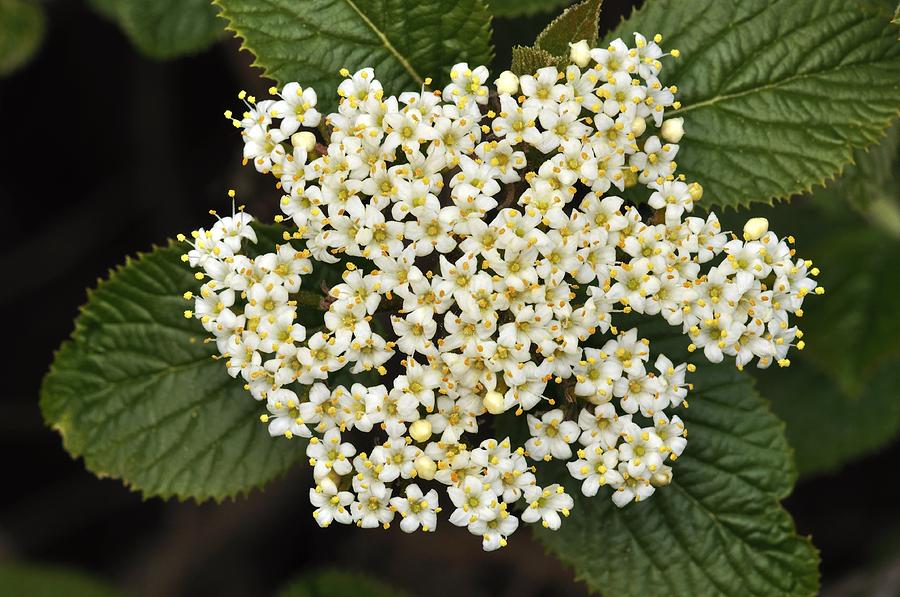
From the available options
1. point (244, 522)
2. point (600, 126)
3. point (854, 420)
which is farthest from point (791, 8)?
point (244, 522)

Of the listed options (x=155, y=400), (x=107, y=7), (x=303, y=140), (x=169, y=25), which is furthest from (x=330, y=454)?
(x=107, y=7)

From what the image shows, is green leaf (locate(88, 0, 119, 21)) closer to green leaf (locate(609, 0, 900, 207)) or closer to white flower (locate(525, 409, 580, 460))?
green leaf (locate(609, 0, 900, 207))

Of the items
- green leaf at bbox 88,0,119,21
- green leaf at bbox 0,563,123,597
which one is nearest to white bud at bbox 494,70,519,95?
green leaf at bbox 88,0,119,21

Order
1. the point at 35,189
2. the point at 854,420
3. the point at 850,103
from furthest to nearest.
Result: the point at 35,189 → the point at 854,420 → the point at 850,103

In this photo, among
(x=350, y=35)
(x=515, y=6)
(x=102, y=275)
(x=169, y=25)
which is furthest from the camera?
(x=102, y=275)

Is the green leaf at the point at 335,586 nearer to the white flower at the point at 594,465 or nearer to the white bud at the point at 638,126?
the white flower at the point at 594,465

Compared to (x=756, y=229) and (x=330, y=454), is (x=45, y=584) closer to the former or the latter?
(x=330, y=454)

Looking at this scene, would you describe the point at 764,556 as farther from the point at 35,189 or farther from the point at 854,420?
→ the point at 35,189
